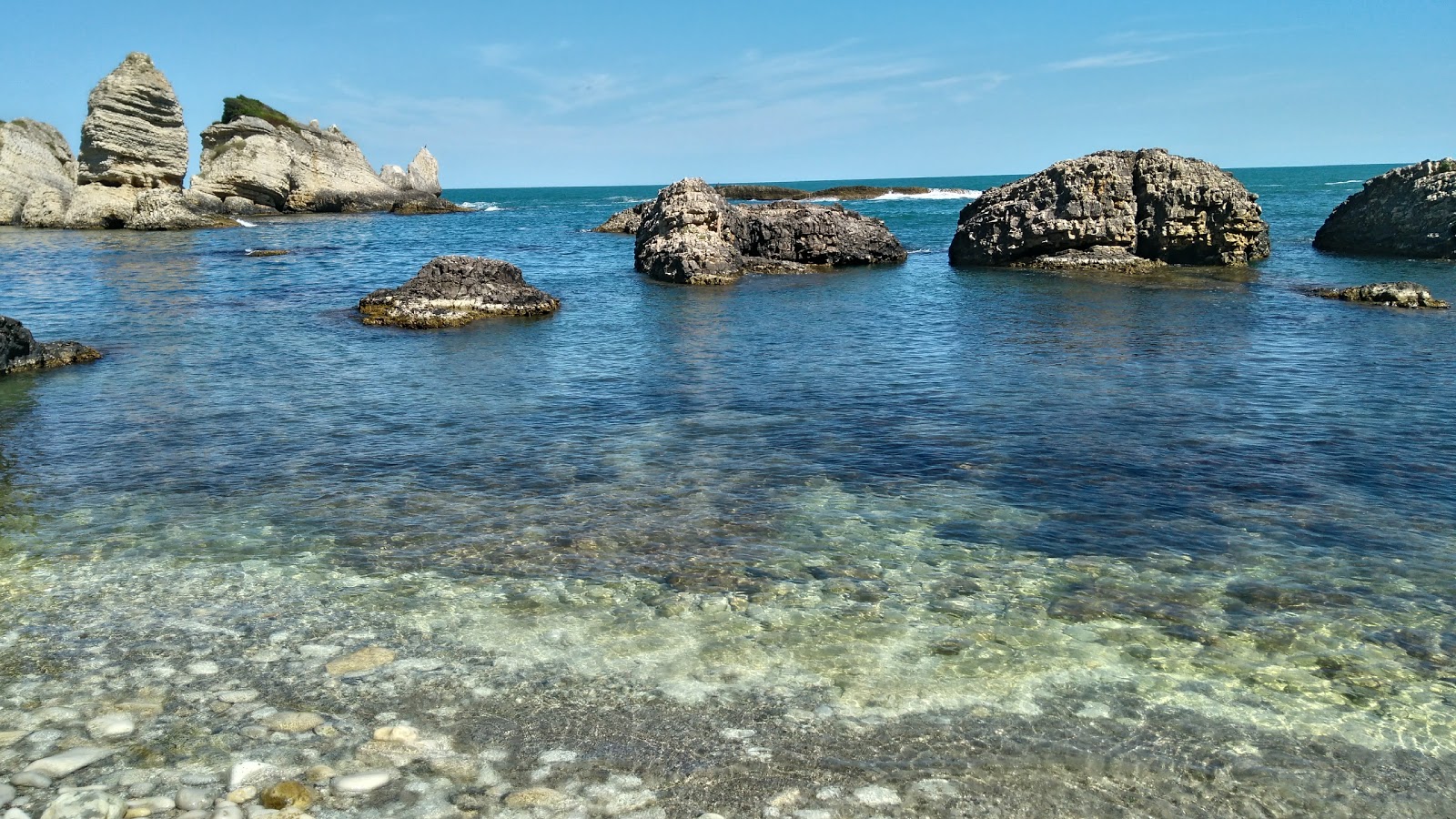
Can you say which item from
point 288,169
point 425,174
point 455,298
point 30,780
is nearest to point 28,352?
point 455,298

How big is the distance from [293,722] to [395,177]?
126m

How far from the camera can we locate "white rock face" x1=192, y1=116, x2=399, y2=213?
283 feet

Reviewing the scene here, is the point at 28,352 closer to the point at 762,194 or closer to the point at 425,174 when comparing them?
the point at 762,194

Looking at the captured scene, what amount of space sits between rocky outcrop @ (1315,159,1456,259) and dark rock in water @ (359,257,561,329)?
35518 mm

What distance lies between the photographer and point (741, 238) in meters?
40.1

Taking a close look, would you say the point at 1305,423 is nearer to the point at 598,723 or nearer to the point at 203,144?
the point at 598,723

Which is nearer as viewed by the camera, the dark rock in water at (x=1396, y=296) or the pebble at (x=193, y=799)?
the pebble at (x=193, y=799)

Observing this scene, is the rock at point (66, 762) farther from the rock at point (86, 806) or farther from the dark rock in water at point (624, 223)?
the dark rock in water at point (624, 223)

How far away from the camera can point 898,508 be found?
33.7ft

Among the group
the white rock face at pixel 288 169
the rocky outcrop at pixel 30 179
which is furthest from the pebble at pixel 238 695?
the white rock face at pixel 288 169

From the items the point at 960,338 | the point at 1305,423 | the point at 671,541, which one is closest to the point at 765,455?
the point at 671,541

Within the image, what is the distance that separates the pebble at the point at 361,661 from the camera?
672 centimetres

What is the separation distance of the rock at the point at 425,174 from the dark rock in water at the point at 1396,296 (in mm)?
113937

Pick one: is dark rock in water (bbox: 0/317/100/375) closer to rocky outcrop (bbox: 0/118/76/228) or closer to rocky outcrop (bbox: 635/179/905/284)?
rocky outcrop (bbox: 635/179/905/284)
